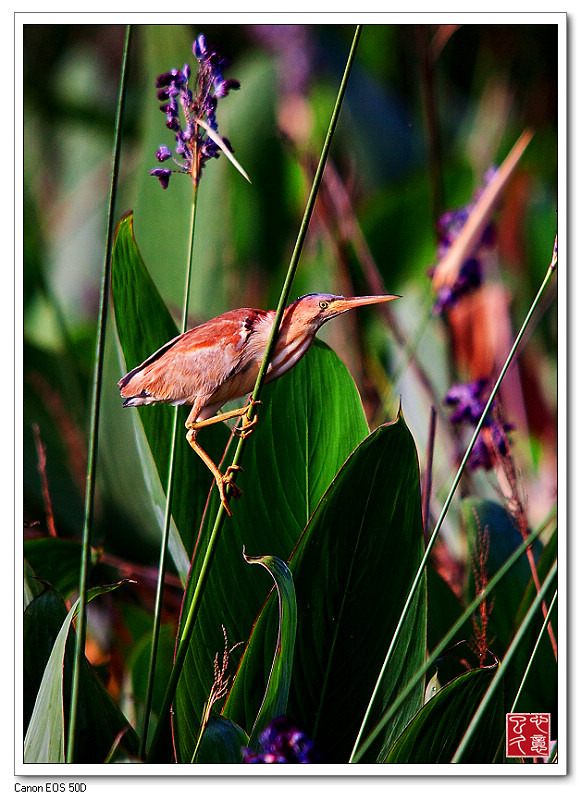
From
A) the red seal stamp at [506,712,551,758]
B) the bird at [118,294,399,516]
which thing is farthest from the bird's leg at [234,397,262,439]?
the red seal stamp at [506,712,551,758]

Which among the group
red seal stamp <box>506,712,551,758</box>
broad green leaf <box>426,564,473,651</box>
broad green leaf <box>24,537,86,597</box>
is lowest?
red seal stamp <box>506,712,551,758</box>

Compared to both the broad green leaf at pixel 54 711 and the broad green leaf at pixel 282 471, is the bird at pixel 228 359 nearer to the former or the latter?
the broad green leaf at pixel 282 471

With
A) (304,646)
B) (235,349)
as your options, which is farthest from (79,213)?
(304,646)

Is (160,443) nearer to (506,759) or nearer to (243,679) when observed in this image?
(243,679)

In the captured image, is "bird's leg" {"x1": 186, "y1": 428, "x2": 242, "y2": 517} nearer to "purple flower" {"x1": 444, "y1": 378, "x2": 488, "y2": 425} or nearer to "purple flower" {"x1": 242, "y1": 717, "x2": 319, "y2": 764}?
"purple flower" {"x1": 242, "y1": 717, "x2": 319, "y2": 764}

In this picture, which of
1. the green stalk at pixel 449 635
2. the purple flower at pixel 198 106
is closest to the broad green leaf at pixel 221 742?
the green stalk at pixel 449 635

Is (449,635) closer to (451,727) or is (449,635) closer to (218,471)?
(451,727)
